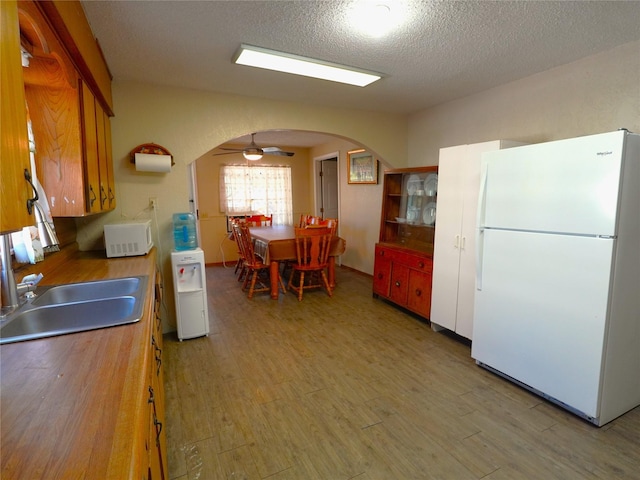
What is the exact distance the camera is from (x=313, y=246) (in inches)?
164

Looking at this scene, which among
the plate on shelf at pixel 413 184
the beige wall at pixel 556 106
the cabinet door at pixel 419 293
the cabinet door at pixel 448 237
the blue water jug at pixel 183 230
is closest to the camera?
the beige wall at pixel 556 106

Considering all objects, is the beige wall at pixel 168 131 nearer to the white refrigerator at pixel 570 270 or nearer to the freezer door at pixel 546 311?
the white refrigerator at pixel 570 270

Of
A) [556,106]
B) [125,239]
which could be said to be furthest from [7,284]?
[556,106]

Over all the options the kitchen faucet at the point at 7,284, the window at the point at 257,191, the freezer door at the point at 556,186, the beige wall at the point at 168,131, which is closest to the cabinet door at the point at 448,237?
the freezer door at the point at 556,186

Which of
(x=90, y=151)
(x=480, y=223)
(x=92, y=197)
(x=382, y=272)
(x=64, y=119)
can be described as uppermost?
(x=64, y=119)

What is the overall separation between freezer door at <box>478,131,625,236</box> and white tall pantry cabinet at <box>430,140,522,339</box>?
32cm

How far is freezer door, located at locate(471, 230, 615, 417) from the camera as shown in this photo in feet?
6.11

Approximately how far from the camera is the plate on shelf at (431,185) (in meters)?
3.53

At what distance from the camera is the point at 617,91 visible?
231cm

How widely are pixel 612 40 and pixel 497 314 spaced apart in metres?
2.04

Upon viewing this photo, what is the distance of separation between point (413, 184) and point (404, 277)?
1127 millimetres

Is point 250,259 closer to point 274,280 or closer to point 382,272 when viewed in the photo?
point 274,280

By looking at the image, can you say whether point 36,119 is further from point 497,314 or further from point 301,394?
point 497,314

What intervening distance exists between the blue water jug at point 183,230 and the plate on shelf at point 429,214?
251 cm
